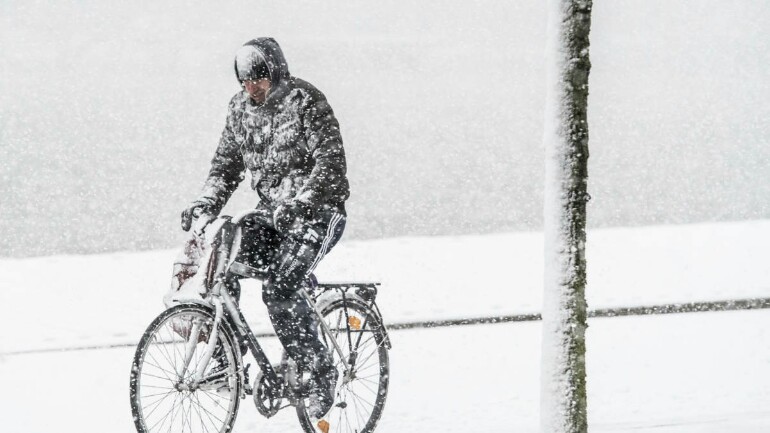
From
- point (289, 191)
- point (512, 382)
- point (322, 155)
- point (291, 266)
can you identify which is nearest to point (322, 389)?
point (291, 266)

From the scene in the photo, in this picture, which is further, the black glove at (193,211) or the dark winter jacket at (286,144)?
the black glove at (193,211)

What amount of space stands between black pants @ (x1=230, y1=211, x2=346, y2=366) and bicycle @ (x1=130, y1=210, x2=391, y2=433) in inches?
2.7

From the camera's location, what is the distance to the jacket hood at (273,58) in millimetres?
A: 4758

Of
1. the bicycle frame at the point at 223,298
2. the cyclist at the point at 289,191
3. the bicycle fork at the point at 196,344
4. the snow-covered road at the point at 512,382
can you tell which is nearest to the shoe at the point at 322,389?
the cyclist at the point at 289,191

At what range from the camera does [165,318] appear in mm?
4602

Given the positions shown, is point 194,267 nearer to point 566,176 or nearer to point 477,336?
point 566,176

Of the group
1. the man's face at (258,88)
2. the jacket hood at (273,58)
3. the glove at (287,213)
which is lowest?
the glove at (287,213)

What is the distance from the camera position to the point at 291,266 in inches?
185

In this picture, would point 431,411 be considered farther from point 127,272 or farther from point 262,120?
point 127,272

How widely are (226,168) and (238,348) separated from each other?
90 cm

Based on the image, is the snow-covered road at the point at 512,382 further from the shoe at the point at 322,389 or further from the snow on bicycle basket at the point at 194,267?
the snow on bicycle basket at the point at 194,267

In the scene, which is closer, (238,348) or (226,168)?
(238,348)

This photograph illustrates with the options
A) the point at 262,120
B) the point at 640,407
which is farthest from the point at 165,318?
the point at 640,407

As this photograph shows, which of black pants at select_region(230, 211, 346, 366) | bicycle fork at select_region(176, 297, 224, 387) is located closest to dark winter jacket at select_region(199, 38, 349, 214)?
black pants at select_region(230, 211, 346, 366)
